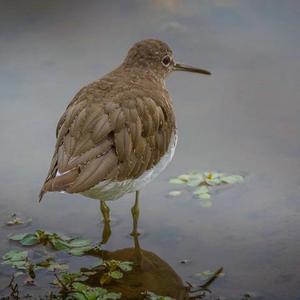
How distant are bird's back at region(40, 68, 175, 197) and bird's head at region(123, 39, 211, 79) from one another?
59 centimetres

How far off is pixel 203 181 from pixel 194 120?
1012 mm

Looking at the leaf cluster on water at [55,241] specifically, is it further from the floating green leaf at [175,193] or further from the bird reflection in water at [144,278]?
the floating green leaf at [175,193]

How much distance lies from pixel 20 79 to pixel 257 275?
11.9 ft

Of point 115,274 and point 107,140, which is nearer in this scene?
point 115,274

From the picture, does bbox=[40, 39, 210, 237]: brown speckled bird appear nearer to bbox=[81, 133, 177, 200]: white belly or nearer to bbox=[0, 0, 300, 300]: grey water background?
bbox=[81, 133, 177, 200]: white belly

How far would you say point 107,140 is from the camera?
5.27 meters

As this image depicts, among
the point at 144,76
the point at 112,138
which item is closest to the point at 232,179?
the point at 144,76

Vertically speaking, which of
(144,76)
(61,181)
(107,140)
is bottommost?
(61,181)

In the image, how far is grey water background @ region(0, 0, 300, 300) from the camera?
18.4 ft

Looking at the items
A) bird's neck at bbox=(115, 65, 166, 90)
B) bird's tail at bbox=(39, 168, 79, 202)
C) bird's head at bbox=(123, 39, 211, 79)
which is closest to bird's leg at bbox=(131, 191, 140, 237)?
bird's tail at bbox=(39, 168, 79, 202)

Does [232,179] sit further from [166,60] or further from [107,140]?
[107,140]

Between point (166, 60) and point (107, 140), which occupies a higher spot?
point (166, 60)

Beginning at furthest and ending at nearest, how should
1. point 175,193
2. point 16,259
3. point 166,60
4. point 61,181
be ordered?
point 166,60, point 175,193, point 16,259, point 61,181

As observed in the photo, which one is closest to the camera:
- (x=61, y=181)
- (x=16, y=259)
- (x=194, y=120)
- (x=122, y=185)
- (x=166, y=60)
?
(x=61, y=181)
